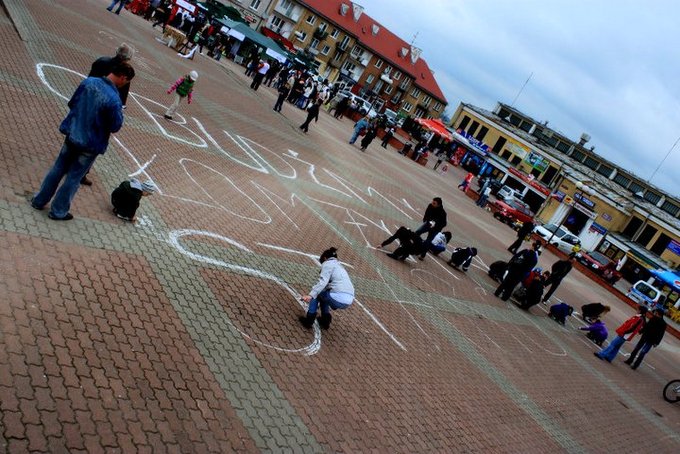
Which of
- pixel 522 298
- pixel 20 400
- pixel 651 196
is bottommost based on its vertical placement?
pixel 20 400

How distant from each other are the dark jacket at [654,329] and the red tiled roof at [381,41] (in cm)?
6252

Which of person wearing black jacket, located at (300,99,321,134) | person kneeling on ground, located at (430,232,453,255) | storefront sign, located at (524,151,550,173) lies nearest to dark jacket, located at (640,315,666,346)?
person kneeling on ground, located at (430,232,453,255)

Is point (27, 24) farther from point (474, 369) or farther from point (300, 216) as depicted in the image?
point (474, 369)

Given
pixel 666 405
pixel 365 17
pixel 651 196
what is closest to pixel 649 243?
pixel 651 196

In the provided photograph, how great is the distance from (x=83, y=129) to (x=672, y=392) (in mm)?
16854

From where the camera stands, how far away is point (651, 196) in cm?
5784

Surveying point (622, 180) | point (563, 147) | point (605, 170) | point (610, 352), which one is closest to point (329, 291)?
point (610, 352)

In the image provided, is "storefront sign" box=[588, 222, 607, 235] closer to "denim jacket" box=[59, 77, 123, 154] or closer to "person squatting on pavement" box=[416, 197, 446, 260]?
"person squatting on pavement" box=[416, 197, 446, 260]

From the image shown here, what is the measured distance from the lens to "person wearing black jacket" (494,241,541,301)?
15328 millimetres

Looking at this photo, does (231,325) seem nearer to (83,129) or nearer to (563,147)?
(83,129)

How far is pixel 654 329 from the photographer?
15.2m

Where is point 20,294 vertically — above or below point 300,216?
below

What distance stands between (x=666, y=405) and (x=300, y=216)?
11833 millimetres

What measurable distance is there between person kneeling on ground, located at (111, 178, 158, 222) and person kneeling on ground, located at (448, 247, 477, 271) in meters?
11.0
